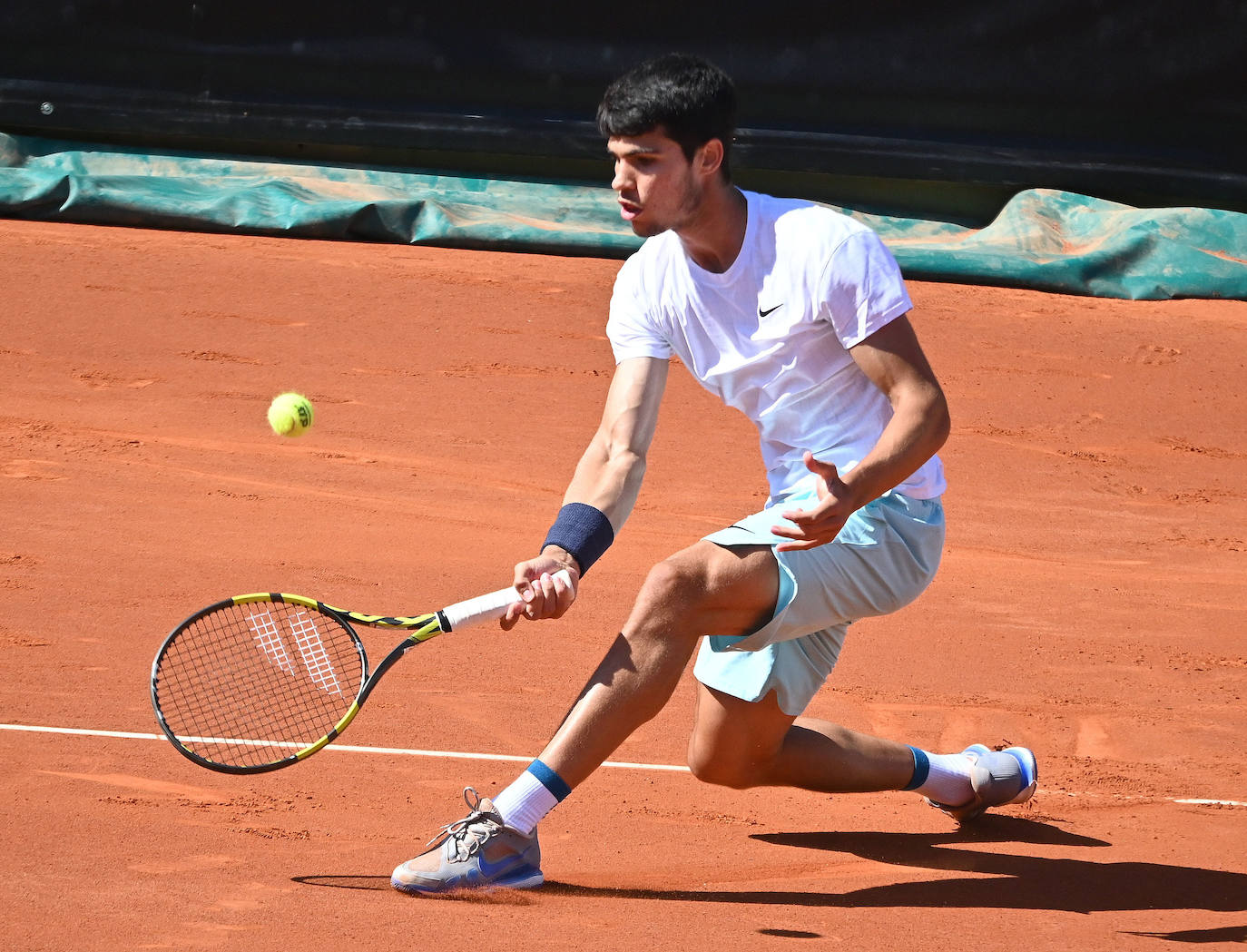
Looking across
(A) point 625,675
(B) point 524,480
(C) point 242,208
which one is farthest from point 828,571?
(C) point 242,208

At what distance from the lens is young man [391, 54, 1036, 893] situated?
8.51 ft

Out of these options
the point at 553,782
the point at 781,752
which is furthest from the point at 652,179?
the point at 781,752

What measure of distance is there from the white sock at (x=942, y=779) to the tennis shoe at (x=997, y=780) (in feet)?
0.06

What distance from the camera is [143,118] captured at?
26.9 ft

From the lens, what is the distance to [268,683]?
3.50 meters

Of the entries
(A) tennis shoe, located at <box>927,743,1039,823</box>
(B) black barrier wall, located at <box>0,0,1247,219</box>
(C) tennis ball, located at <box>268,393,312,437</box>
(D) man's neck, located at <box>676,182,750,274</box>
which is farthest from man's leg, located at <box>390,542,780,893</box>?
(B) black barrier wall, located at <box>0,0,1247,219</box>

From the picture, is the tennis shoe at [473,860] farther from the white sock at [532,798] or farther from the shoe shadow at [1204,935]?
the shoe shadow at [1204,935]

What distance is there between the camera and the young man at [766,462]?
2594mm

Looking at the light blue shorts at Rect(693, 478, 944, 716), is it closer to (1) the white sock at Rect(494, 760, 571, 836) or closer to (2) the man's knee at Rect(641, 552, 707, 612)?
(2) the man's knee at Rect(641, 552, 707, 612)

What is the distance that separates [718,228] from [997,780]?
4.67 ft

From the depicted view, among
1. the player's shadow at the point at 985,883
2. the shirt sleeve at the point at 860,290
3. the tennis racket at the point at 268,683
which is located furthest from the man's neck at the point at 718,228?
the player's shadow at the point at 985,883

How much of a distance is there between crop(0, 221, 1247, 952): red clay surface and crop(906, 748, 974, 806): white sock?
0.35 feet

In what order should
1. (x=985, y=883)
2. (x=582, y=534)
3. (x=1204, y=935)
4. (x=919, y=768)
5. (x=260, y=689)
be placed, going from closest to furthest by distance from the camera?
(x=1204, y=935) < (x=582, y=534) < (x=985, y=883) < (x=919, y=768) < (x=260, y=689)

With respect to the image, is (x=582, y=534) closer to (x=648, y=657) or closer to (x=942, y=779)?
(x=648, y=657)
